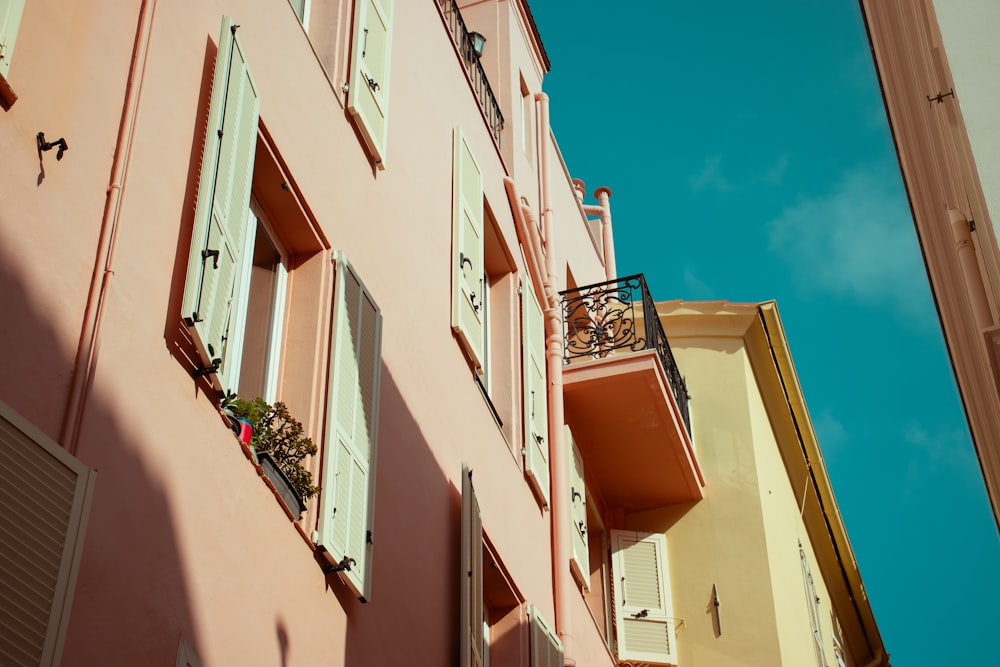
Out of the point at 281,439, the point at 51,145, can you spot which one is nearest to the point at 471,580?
the point at 281,439

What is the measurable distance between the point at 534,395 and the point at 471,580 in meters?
3.32

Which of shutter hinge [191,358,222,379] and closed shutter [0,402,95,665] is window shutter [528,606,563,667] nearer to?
shutter hinge [191,358,222,379]

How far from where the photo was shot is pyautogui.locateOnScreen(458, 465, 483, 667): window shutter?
7719 millimetres

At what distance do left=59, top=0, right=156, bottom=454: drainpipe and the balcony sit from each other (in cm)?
811

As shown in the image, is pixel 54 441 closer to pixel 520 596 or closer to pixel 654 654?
pixel 520 596

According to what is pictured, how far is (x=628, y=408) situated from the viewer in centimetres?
1354

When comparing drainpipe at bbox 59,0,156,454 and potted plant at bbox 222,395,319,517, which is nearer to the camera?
drainpipe at bbox 59,0,156,454

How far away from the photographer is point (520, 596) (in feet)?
30.9

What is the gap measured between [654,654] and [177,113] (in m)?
9.47

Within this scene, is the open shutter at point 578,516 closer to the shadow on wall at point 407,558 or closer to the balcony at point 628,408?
the balcony at point 628,408

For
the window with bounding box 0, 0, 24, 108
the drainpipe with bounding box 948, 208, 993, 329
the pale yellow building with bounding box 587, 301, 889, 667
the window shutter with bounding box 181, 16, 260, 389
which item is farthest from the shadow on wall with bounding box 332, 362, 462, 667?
the pale yellow building with bounding box 587, 301, 889, 667

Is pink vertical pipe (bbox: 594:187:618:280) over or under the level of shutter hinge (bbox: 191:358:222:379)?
over

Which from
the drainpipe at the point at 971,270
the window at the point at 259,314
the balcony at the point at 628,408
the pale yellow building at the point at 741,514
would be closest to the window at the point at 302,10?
the window at the point at 259,314

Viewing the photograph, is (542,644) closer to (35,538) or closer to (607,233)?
(35,538)
